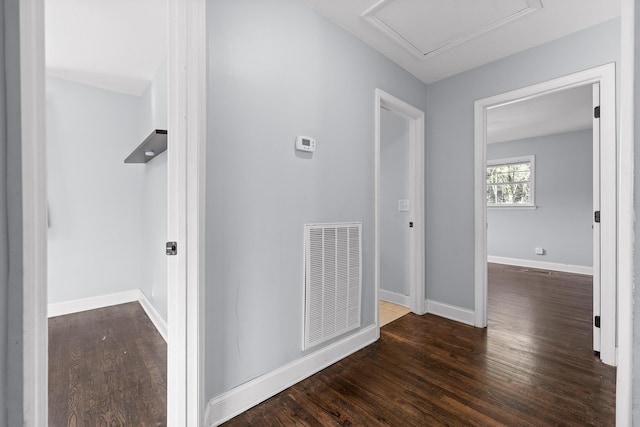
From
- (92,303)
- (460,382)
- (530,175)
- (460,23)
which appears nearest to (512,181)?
(530,175)

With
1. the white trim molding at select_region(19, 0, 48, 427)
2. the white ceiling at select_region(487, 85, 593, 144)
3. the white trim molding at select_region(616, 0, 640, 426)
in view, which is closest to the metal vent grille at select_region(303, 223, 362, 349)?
the white trim molding at select_region(19, 0, 48, 427)

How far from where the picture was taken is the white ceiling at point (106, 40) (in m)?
1.85

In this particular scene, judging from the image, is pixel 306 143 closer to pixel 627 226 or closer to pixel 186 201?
pixel 186 201

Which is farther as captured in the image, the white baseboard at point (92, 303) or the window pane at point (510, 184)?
the window pane at point (510, 184)

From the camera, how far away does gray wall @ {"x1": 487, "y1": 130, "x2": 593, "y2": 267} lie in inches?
188

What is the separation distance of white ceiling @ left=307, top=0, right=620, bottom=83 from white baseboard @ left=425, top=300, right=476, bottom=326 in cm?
236

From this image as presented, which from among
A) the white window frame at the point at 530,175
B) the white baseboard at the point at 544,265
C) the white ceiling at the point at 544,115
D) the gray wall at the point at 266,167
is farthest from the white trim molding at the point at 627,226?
A: the white window frame at the point at 530,175

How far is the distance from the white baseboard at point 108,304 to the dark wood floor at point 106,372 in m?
0.09

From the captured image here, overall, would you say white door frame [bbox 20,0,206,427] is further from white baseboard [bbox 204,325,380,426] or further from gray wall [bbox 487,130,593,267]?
gray wall [bbox 487,130,593,267]

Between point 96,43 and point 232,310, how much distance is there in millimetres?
2478

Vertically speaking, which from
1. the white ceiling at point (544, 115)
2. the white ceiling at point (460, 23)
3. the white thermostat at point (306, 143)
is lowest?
the white thermostat at point (306, 143)

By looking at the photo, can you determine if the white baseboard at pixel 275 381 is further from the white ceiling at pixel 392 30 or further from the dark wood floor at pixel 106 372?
the white ceiling at pixel 392 30

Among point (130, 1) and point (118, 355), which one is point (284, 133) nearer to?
point (130, 1)

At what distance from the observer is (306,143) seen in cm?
178
